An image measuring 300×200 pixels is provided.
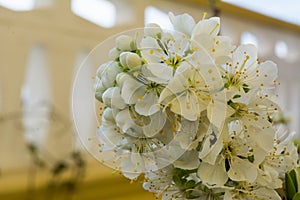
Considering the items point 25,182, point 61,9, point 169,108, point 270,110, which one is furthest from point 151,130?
point 61,9

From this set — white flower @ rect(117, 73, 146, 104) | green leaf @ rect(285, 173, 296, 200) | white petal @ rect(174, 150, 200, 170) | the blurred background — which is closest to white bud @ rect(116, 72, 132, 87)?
white flower @ rect(117, 73, 146, 104)

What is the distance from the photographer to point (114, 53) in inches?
20.6

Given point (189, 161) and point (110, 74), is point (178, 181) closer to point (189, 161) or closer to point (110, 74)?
point (189, 161)

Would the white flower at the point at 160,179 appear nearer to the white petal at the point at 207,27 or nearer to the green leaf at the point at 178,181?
the green leaf at the point at 178,181

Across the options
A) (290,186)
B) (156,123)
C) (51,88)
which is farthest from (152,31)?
(51,88)

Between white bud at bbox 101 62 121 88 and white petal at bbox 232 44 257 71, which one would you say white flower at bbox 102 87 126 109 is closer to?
white bud at bbox 101 62 121 88

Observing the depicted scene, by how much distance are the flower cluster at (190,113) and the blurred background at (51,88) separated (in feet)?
4.49

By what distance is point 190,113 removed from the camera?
1.54 ft

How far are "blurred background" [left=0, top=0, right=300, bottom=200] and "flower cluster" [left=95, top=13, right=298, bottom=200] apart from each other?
4.49ft

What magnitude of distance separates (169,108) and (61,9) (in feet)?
6.10

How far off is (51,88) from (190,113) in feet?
6.18

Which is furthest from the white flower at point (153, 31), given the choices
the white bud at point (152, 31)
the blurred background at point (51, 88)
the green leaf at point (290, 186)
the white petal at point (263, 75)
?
the blurred background at point (51, 88)

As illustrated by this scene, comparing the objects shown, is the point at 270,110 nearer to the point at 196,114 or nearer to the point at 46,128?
the point at 196,114

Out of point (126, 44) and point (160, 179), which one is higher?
point (126, 44)
